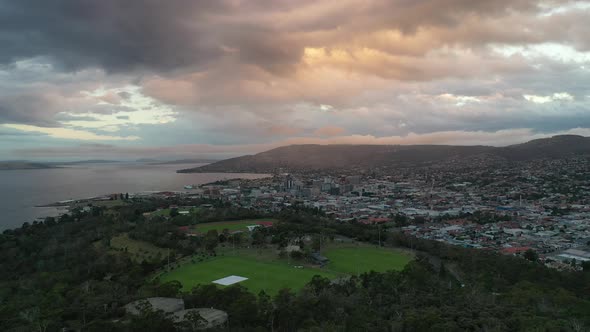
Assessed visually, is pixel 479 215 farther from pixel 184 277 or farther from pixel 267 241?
pixel 184 277

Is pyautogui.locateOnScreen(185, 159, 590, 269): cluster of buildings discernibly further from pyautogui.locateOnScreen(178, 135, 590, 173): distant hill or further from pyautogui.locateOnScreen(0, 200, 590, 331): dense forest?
pyautogui.locateOnScreen(178, 135, 590, 173): distant hill

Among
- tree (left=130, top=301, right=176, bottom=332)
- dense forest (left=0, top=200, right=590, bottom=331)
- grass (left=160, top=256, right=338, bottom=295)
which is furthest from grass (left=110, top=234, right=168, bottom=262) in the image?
tree (left=130, top=301, right=176, bottom=332)

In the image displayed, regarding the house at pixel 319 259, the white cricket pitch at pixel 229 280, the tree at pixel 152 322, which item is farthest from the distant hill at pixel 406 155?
the tree at pixel 152 322

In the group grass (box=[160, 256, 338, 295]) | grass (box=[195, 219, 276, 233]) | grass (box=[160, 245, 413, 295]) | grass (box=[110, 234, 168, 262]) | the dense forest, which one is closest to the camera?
→ the dense forest

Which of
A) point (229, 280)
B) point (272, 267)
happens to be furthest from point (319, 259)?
point (229, 280)

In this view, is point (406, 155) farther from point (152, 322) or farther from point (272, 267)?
point (152, 322)

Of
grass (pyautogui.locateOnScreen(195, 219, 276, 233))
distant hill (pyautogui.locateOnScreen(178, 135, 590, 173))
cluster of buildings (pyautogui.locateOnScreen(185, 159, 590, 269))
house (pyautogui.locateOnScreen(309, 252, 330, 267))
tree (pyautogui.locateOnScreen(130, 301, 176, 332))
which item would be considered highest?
distant hill (pyautogui.locateOnScreen(178, 135, 590, 173))

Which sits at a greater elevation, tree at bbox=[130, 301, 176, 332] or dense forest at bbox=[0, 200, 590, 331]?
tree at bbox=[130, 301, 176, 332]

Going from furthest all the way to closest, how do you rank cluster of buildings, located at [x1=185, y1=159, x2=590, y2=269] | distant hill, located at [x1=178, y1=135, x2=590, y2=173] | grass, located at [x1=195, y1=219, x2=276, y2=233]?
distant hill, located at [x1=178, y1=135, x2=590, y2=173], grass, located at [x1=195, y1=219, x2=276, y2=233], cluster of buildings, located at [x1=185, y1=159, x2=590, y2=269]
